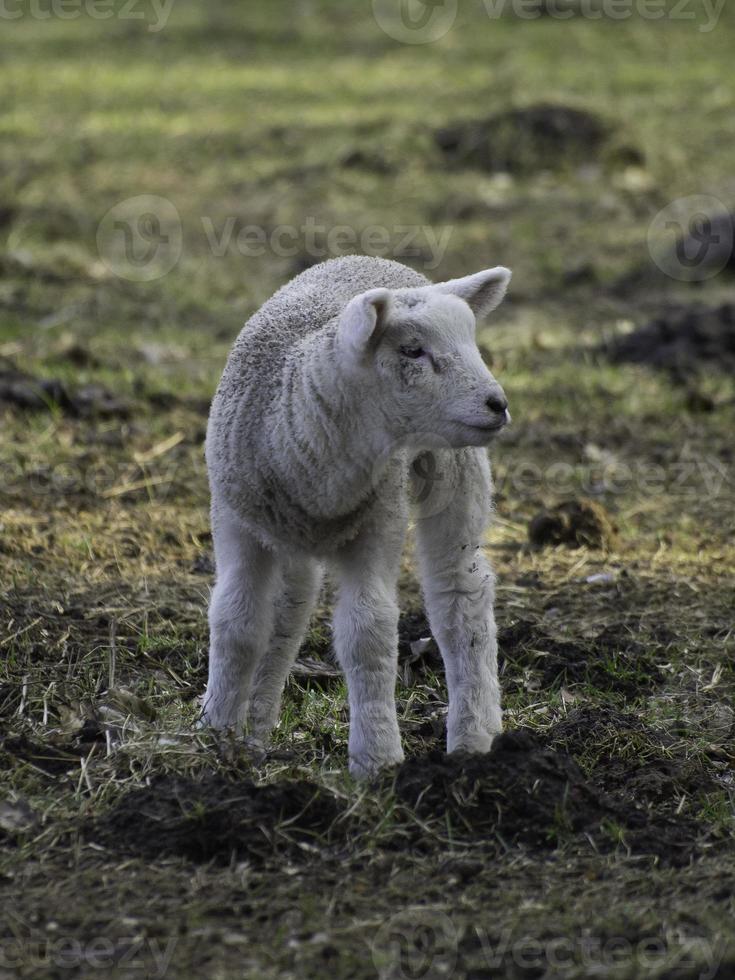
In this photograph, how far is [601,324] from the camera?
10.3m

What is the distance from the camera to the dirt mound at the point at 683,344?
9398 mm

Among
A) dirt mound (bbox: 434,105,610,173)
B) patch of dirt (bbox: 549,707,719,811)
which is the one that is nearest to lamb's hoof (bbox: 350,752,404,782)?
patch of dirt (bbox: 549,707,719,811)

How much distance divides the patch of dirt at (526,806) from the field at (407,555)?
0.03ft

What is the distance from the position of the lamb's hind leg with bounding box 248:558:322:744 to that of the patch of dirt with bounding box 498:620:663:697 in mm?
945

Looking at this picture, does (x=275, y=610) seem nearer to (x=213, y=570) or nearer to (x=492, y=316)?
(x=213, y=570)

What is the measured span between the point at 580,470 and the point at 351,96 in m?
9.03

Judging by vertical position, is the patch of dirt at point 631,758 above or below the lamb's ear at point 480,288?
below

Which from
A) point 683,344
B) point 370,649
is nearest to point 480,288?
point 370,649

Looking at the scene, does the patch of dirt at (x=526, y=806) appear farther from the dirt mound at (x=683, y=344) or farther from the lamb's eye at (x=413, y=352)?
the dirt mound at (x=683, y=344)

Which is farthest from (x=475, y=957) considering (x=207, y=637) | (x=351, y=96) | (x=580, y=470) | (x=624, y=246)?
(x=351, y=96)

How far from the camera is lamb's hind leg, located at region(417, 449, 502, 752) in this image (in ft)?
15.5

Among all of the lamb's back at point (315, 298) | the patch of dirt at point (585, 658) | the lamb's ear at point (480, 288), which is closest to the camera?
the lamb's ear at point (480, 288)

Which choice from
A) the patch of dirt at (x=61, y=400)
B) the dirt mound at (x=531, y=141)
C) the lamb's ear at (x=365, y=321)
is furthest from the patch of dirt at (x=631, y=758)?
the dirt mound at (x=531, y=141)

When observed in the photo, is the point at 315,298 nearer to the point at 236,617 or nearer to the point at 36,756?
the point at 236,617
